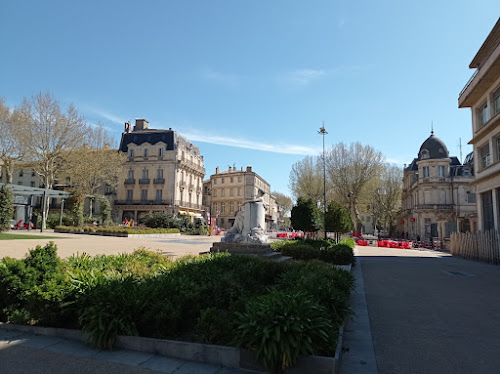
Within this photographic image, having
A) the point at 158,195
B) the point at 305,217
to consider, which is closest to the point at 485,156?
the point at 305,217

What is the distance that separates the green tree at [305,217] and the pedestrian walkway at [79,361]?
18.5 meters

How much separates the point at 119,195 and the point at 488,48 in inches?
1972

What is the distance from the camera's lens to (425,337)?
4.42 meters

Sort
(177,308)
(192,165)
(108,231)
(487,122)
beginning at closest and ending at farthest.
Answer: (177,308) < (487,122) < (108,231) < (192,165)

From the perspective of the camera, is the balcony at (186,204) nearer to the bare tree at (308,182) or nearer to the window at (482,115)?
the bare tree at (308,182)

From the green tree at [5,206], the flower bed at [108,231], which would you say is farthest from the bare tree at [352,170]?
the green tree at [5,206]

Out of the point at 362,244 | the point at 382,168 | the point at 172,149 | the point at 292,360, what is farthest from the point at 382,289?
the point at 172,149

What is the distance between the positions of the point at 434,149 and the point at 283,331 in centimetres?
5377

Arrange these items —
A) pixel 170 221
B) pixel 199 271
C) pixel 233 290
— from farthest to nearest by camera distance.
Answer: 1. pixel 170 221
2. pixel 199 271
3. pixel 233 290

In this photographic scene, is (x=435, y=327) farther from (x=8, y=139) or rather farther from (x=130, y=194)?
(x=130, y=194)

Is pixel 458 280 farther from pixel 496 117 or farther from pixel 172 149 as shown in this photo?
pixel 172 149

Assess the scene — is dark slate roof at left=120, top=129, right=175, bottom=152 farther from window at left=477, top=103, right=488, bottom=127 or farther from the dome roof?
window at left=477, top=103, right=488, bottom=127

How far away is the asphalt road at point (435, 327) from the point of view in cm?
358

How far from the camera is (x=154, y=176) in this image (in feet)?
169
